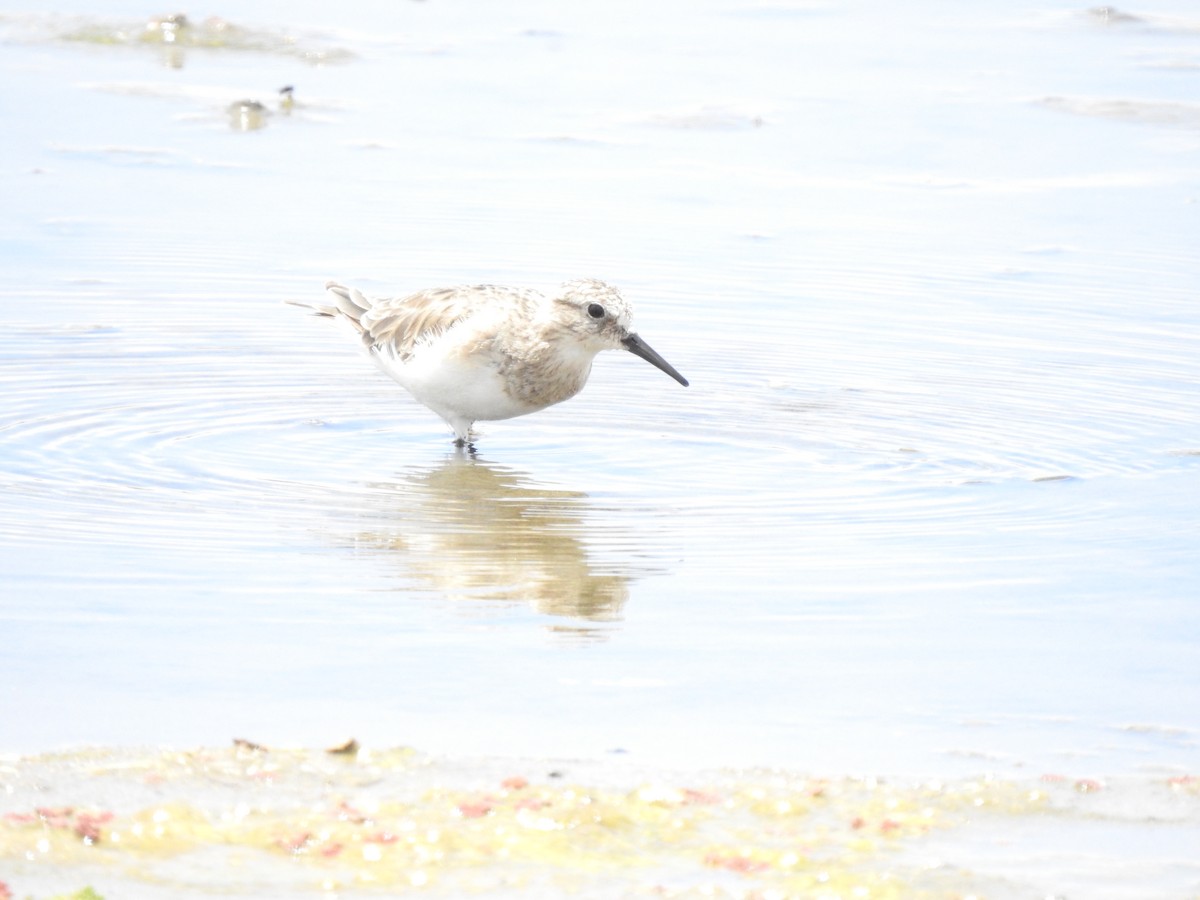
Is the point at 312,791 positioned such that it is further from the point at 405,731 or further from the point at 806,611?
the point at 806,611

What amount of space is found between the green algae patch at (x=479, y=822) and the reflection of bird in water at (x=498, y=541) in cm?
145

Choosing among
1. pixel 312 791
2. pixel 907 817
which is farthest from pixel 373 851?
pixel 907 817

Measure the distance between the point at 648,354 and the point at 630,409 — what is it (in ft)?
1.87

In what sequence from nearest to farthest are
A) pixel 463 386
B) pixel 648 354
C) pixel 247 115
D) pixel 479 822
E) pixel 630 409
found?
pixel 479 822, pixel 463 386, pixel 648 354, pixel 630 409, pixel 247 115

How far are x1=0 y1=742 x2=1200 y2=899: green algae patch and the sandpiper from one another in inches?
164

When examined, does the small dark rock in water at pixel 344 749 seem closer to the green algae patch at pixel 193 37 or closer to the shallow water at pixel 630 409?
the shallow water at pixel 630 409

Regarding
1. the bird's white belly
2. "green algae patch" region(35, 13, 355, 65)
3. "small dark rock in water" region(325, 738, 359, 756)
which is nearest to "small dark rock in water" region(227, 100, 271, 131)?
"green algae patch" region(35, 13, 355, 65)

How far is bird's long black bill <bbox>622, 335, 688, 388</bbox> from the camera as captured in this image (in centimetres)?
909

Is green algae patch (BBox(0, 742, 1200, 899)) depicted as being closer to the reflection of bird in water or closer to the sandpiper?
the reflection of bird in water

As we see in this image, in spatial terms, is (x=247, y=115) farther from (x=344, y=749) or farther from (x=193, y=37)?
(x=344, y=749)

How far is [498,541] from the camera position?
7.38 metres

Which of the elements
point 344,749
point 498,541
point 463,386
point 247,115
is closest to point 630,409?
point 463,386

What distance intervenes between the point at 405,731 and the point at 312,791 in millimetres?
498

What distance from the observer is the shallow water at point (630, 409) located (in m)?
5.60
